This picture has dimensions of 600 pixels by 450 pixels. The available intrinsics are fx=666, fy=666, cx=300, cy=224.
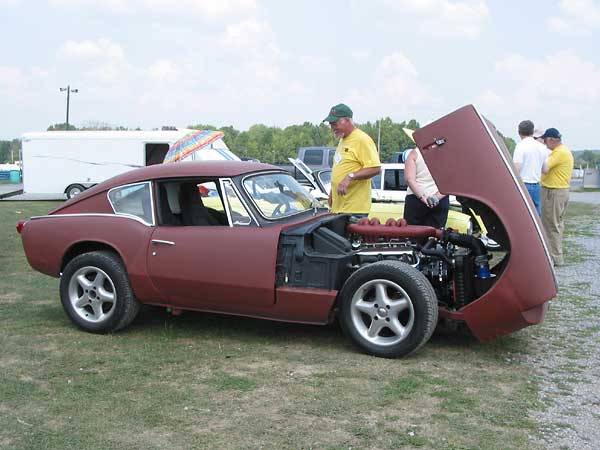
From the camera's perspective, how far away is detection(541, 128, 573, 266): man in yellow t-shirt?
927 cm

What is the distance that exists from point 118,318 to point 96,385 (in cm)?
119

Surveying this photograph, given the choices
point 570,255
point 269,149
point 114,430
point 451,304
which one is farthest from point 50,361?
point 269,149

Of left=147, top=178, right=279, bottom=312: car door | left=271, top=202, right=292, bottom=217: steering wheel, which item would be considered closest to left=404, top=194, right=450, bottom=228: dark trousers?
left=271, top=202, right=292, bottom=217: steering wheel

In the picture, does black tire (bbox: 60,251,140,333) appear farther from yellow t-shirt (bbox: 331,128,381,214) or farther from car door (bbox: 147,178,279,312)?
yellow t-shirt (bbox: 331,128,381,214)

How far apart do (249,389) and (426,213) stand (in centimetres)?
292

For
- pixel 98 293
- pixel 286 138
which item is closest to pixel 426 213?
pixel 98 293

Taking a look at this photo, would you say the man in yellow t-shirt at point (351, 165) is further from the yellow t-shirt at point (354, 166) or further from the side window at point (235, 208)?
the side window at point (235, 208)

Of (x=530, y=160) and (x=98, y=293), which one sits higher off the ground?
(x=530, y=160)

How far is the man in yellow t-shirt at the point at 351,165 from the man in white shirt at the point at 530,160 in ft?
10.2

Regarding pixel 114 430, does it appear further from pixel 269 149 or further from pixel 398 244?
pixel 269 149

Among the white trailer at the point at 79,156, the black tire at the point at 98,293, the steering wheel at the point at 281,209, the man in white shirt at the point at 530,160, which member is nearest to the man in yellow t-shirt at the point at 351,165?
the steering wheel at the point at 281,209

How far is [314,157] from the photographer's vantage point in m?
23.6

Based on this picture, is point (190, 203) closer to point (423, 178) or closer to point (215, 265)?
point (215, 265)

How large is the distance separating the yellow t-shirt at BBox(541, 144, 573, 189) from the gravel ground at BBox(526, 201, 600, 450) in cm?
145
